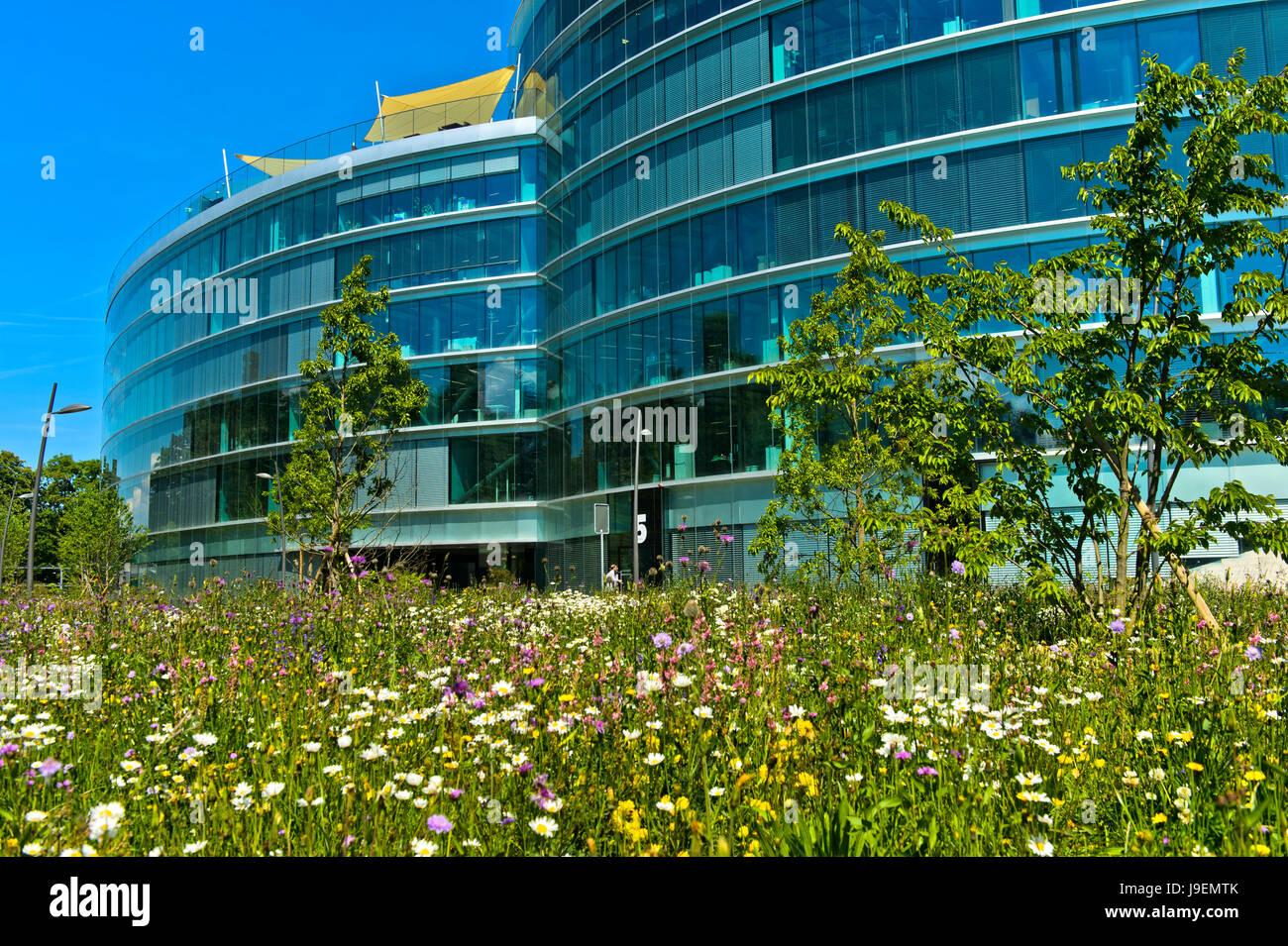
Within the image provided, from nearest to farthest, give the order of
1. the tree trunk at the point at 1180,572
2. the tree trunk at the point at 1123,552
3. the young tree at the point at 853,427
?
the tree trunk at the point at 1180,572, the tree trunk at the point at 1123,552, the young tree at the point at 853,427

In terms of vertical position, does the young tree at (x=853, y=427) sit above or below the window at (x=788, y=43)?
below

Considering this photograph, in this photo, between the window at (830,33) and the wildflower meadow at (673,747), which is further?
the window at (830,33)

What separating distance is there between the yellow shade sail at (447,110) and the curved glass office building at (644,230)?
6.54 feet

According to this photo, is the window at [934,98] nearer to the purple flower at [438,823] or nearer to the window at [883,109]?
the window at [883,109]

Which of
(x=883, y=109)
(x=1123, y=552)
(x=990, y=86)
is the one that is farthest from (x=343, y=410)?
(x=990, y=86)

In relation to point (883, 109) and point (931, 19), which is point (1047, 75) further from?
point (883, 109)

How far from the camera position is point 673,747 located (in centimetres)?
365

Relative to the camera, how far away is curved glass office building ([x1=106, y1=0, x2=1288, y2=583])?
23656 mm

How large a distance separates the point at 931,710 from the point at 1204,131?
20.2 ft

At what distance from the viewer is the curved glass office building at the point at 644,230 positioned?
23656 mm

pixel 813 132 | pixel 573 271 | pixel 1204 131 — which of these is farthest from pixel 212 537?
pixel 1204 131

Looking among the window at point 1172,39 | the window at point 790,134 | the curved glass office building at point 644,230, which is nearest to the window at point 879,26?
the curved glass office building at point 644,230

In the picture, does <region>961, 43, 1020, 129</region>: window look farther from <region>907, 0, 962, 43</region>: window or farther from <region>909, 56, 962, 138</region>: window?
<region>907, 0, 962, 43</region>: window
